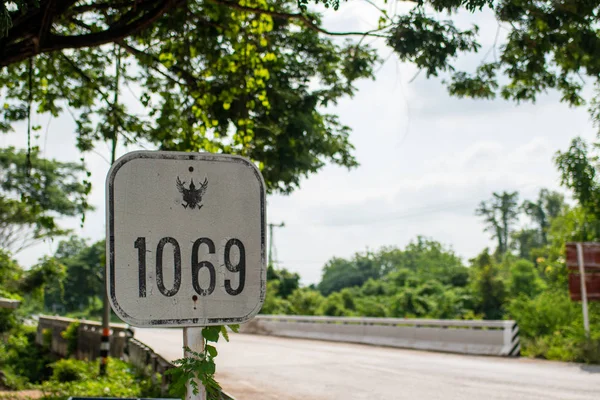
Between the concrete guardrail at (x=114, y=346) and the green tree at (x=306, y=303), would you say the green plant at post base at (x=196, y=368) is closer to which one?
the concrete guardrail at (x=114, y=346)

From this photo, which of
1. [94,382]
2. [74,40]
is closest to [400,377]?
[94,382]

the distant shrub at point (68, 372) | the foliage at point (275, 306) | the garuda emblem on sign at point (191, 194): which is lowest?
the distant shrub at point (68, 372)

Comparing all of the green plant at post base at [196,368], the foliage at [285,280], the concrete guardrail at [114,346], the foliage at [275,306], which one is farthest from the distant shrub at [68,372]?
the foliage at [285,280]

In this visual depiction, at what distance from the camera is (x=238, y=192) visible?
2775mm

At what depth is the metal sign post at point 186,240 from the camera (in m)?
2.57

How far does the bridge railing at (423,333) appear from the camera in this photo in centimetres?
1705

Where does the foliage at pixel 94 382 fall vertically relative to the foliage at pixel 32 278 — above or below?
below

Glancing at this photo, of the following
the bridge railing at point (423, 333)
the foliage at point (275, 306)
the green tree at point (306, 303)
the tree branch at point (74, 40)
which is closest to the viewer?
the tree branch at point (74, 40)

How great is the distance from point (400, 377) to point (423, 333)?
773 cm

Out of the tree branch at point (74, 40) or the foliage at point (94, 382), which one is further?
the foliage at point (94, 382)

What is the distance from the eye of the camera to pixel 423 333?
20.1 m

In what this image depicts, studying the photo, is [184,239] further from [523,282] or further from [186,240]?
[523,282]

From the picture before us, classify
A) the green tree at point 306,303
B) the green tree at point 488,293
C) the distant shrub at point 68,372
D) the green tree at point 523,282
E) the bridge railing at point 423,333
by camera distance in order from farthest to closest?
the green tree at point 306,303
the green tree at point 523,282
the green tree at point 488,293
the bridge railing at point 423,333
the distant shrub at point 68,372

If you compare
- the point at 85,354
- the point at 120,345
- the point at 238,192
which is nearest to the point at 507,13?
the point at 238,192
